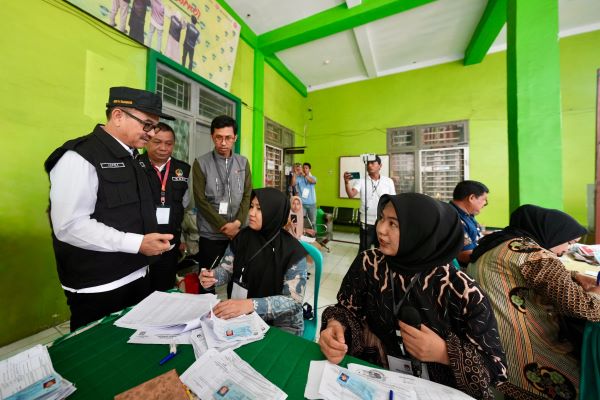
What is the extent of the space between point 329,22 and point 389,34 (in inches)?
49.6

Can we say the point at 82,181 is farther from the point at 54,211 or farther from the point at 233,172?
the point at 233,172

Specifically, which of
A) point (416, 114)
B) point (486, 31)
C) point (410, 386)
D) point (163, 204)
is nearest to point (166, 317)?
point (410, 386)

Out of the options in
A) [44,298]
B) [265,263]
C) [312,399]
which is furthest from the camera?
[44,298]

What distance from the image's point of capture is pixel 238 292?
3.81 ft

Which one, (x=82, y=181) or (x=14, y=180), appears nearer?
(x=82, y=181)

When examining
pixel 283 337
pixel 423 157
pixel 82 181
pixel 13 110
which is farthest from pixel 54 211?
pixel 423 157

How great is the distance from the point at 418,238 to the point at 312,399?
60 cm

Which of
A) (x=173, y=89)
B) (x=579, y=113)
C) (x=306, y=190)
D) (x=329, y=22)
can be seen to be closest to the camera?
(x=173, y=89)

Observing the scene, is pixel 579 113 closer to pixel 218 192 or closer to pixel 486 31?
pixel 486 31

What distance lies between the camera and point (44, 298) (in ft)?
5.83

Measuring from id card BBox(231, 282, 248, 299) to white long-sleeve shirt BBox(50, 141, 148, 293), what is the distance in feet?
1.64

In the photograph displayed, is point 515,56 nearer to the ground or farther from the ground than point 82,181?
farther from the ground

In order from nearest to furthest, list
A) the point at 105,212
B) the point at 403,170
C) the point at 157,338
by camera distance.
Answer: the point at 157,338 < the point at 105,212 < the point at 403,170

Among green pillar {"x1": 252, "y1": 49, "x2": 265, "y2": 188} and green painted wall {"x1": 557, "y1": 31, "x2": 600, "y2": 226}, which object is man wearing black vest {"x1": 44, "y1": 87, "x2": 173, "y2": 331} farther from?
green painted wall {"x1": 557, "y1": 31, "x2": 600, "y2": 226}
